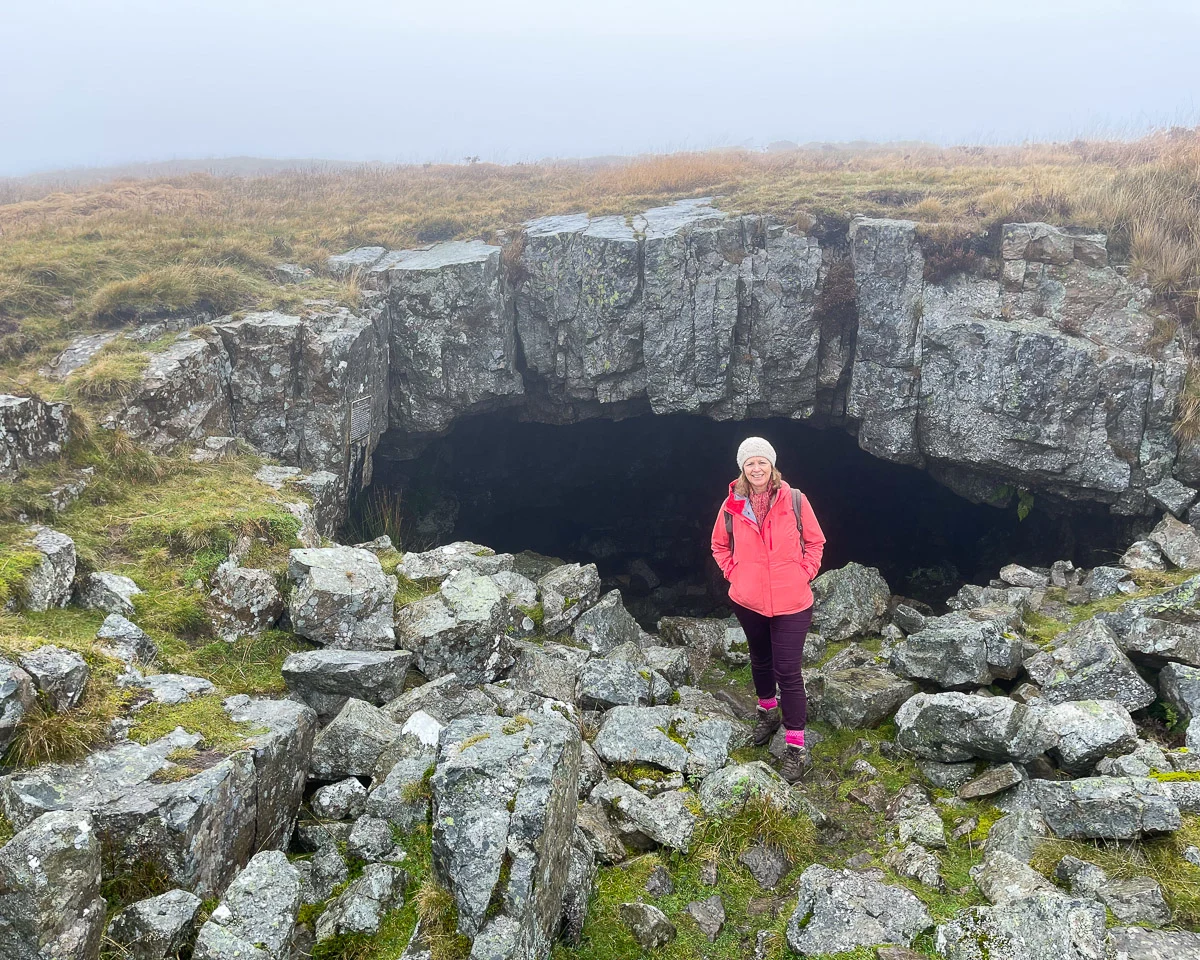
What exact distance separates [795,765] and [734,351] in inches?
313

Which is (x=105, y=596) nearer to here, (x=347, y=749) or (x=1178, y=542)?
(x=347, y=749)

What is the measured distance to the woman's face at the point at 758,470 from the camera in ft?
17.9

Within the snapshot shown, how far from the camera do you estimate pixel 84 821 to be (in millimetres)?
2973

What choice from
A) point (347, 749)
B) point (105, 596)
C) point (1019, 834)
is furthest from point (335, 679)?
point (1019, 834)

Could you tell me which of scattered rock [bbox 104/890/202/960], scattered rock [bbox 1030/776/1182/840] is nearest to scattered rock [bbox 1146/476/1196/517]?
scattered rock [bbox 1030/776/1182/840]

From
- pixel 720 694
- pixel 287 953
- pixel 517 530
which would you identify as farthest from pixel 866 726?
pixel 517 530

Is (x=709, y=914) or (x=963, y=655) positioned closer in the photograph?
(x=709, y=914)

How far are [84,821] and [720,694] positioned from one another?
5663 mm

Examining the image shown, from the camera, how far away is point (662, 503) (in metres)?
17.1

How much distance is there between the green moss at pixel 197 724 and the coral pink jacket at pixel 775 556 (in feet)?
11.4

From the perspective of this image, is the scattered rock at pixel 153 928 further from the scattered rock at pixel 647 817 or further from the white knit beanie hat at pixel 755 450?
the white knit beanie hat at pixel 755 450

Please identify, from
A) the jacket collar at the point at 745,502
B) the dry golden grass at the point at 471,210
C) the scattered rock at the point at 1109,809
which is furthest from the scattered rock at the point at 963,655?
the dry golden grass at the point at 471,210

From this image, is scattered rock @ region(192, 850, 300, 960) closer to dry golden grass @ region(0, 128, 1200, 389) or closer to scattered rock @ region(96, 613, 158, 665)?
scattered rock @ region(96, 613, 158, 665)

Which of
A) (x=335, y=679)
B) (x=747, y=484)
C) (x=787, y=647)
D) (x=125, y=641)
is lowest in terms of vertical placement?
(x=335, y=679)
